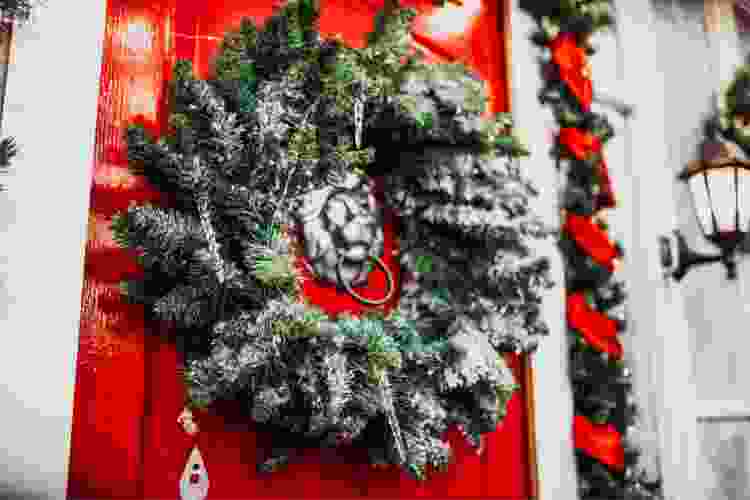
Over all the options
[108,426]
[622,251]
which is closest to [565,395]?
[622,251]

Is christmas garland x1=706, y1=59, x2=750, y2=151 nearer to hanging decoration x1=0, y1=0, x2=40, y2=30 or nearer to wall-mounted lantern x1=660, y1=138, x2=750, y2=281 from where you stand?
wall-mounted lantern x1=660, y1=138, x2=750, y2=281

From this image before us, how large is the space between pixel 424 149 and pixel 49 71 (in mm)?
826

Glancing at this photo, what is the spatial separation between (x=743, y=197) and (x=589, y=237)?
0.45 m

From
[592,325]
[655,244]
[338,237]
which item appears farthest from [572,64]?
[338,237]

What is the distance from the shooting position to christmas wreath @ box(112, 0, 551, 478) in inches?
47.1

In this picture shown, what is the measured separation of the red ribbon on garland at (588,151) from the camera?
6.86 ft

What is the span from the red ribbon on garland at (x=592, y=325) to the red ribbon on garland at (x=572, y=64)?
0.66 metres

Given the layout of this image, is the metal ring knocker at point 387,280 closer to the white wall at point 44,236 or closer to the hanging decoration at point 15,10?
the white wall at point 44,236

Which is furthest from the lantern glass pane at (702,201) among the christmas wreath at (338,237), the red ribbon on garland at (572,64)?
the christmas wreath at (338,237)

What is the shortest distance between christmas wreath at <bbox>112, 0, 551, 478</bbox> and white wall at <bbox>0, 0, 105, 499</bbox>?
12 cm

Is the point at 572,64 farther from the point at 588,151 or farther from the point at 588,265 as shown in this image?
the point at 588,265

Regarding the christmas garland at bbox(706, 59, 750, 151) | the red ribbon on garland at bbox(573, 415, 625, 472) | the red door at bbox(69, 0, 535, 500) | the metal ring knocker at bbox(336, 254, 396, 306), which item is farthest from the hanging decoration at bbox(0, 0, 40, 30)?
the christmas garland at bbox(706, 59, 750, 151)

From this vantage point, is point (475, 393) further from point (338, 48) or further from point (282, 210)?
point (338, 48)

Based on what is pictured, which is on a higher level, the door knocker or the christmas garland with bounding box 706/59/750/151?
the christmas garland with bounding box 706/59/750/151
